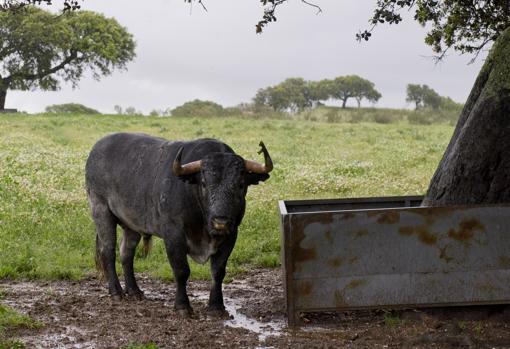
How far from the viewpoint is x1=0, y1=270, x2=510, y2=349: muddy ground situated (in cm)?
826

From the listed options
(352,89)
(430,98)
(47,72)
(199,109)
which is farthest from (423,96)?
(47,72)

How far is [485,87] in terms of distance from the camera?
32.8ft

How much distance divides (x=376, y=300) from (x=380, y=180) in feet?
50.4

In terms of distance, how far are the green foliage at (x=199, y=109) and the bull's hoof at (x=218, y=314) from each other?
46.3 metres

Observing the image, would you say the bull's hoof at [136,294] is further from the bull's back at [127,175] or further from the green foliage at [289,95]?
the green foliage at [289,95]

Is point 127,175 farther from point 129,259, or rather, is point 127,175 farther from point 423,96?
point 423,96

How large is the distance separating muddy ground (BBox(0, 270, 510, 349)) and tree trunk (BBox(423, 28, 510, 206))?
1.57m

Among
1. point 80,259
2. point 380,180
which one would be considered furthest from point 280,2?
point 380,180

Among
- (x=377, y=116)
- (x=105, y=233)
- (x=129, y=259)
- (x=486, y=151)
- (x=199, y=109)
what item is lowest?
(x=129, y=259)

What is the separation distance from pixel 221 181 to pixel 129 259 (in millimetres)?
2920

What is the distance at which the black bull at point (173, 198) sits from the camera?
930cm

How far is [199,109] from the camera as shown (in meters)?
63.7

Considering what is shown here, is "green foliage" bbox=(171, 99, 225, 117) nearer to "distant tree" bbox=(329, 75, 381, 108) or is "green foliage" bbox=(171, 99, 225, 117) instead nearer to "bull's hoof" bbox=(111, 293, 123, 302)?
"distant tree" bbox=(329, 75, 381, 108)

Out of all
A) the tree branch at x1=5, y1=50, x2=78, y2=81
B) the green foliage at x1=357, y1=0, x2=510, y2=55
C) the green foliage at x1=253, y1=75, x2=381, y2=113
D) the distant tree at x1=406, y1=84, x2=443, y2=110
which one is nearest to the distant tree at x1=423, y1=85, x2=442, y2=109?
the distant tree at x1=406, y1=84, x2=443, y2=110
